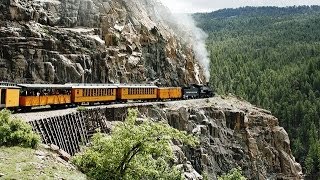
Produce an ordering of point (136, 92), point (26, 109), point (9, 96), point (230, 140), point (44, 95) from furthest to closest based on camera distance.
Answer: point (230, 140), point (136, 92), point (44, 95), point (26, 109), point (9, 96)

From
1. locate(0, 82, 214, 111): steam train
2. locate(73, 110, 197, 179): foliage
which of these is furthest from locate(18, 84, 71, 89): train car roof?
locate(73, 110, 197, 179): foliage

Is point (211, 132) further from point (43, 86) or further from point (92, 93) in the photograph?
point (43, 86)

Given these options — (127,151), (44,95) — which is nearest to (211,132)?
(44,95)

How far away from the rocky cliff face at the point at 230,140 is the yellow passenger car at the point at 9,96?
641 inches

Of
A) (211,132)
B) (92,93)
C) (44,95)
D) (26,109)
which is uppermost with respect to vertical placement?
(44,95)

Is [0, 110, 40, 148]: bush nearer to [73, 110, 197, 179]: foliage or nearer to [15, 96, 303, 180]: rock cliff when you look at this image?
[73, 110, 197, 179]: foliage

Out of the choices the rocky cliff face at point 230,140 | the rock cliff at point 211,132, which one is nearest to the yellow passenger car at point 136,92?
the rock cliff at point 211,132

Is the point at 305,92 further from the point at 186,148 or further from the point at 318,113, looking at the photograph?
the point at 186,148

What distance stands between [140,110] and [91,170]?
23.8 metres

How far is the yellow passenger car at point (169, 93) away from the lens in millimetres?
58375

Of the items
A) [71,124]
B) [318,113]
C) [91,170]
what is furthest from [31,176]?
[318,113]

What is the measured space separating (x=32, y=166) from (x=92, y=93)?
22516 millimetres

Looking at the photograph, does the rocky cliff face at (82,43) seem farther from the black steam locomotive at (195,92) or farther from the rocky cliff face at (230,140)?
the rocky cliff face at (230,140)

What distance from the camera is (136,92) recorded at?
52.9 metres
